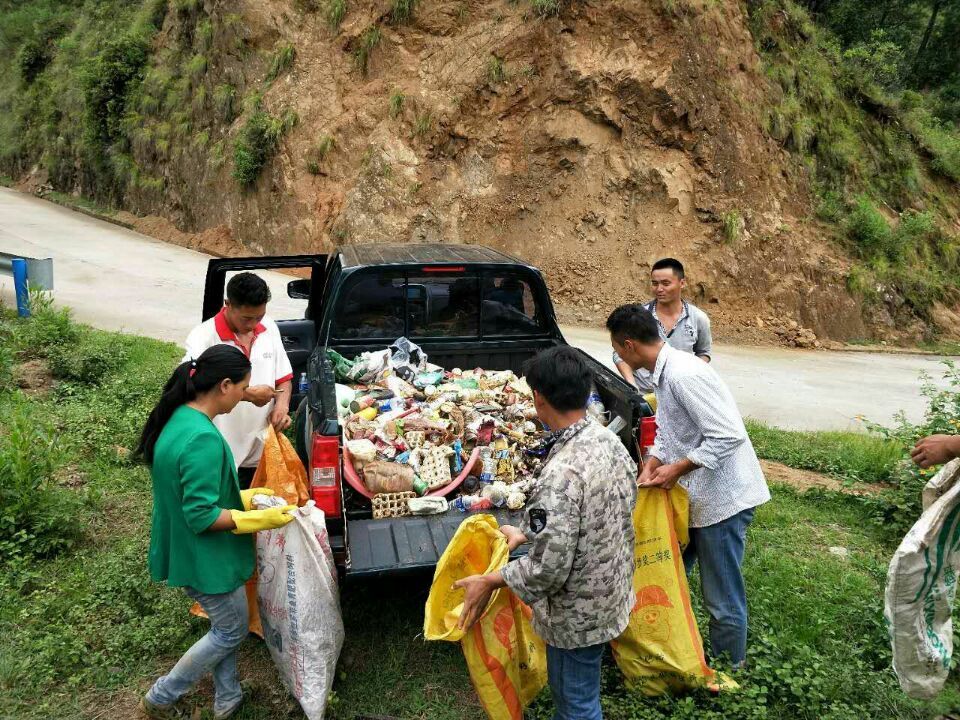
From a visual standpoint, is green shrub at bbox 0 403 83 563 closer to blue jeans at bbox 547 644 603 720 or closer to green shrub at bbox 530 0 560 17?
blue jeans at bbox 547 644 603 720

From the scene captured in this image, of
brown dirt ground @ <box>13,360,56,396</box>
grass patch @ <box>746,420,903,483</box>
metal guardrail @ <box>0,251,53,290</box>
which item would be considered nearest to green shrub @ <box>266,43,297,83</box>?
metal guardrail @ <box>0,251,53,290</box>

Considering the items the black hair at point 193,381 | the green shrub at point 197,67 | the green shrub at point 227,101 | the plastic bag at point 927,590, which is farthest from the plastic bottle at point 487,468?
the green shrub at point 197,67

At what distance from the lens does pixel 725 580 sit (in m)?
3.41

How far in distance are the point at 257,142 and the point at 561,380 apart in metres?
15.6

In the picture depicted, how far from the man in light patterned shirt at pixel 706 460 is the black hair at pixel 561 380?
2.79 ft

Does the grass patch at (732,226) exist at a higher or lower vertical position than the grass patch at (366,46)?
lower

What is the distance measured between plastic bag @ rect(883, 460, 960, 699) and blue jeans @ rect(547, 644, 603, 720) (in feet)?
4.19

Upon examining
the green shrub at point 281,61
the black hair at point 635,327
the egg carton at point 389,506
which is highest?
the green shrub at point 281,61

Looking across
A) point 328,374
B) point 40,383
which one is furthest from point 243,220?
point 328,374

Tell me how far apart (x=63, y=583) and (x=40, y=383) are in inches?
161

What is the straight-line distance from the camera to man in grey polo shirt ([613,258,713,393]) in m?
5.01

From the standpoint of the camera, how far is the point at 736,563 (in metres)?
3.39

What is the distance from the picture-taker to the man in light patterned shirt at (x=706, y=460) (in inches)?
127

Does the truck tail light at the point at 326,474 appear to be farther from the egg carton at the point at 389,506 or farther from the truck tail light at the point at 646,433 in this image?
the truck tail light at the point at 646,433
